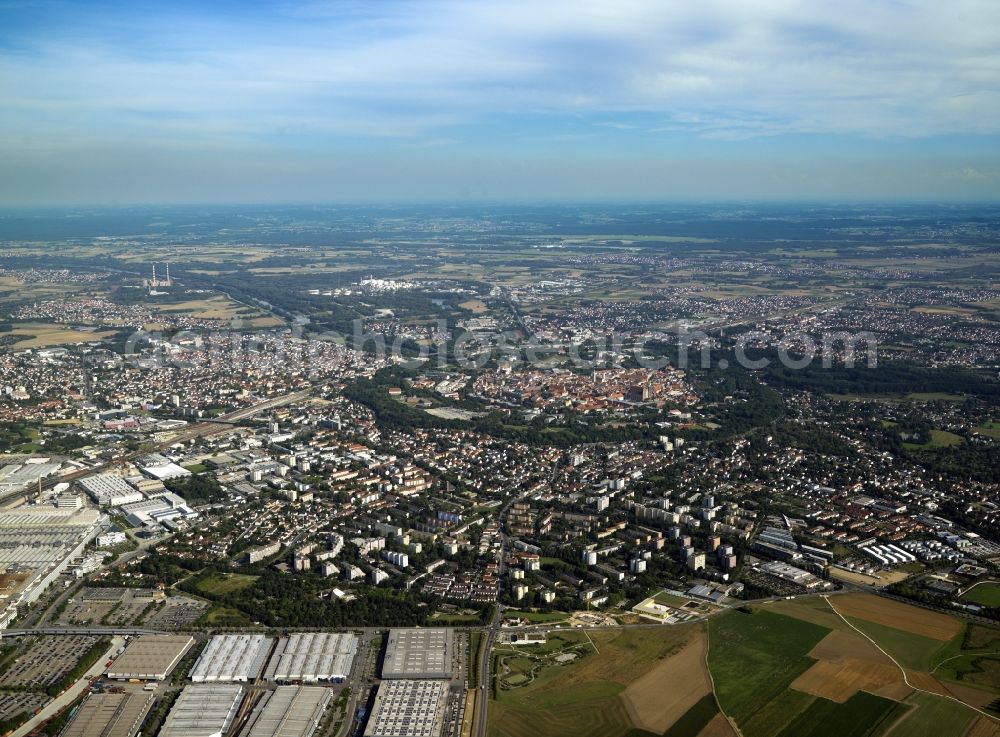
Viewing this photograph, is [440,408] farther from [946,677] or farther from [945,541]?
[946,677]

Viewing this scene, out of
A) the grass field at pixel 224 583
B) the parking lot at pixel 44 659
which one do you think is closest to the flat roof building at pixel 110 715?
the parking lot at pixel 44 659

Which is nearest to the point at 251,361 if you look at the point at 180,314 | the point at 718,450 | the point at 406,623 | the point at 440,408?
the point at 440,408

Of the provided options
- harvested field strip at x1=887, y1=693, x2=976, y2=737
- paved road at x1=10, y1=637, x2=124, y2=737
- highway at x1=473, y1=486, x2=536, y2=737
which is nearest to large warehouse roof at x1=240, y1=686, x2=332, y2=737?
highway at x1=473, y1=486, x2=536, y2=737

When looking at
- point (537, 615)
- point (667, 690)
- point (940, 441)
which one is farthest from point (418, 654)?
point (940, 441)

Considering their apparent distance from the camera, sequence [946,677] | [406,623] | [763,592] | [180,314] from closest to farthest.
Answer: [946,677] → [406,623] → [763,592] → [180,314]

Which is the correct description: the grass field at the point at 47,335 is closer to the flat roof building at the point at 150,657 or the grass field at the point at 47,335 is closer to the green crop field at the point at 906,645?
the flat roof building at the point at 150,657

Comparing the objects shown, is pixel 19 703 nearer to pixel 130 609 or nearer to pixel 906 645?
pixel 130 609
